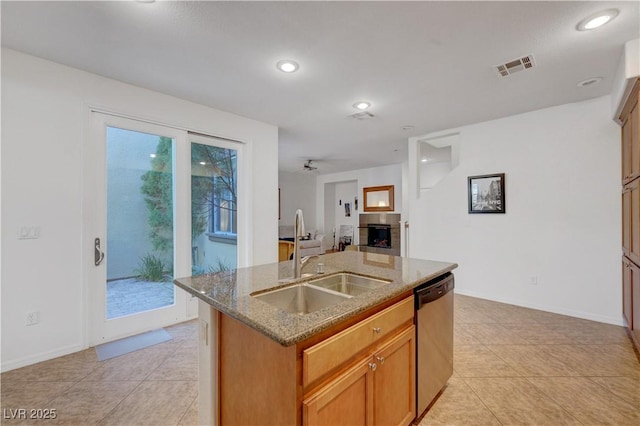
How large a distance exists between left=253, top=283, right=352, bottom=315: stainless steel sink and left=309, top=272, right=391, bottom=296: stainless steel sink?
0.27ft

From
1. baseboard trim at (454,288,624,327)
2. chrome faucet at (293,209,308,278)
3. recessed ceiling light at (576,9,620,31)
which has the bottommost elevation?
baseboard trim at (454,288,624,327)

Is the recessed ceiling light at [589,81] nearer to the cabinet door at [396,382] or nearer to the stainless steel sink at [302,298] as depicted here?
the cabinet door at [396,382]

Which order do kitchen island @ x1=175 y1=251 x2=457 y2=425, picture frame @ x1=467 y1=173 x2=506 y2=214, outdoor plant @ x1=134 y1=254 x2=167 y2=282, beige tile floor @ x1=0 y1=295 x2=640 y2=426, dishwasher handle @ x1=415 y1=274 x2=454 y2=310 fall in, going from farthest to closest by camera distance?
1. picture frame @ x1=467 y1=173 x2=506 y2=214
2. outdoor plant @ x1=134 y1=254 x2=167 y2=282
3. beige tile floor @ x1=0 y1=295 x2=640 y2=426
4. dishwasher handle @ x1=415 y1=274 x2=454 y2=310
5. kitchen island @ x1=175 y1=251 x2=457 y2=425

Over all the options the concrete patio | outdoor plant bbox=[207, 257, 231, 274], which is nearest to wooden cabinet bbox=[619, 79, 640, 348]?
outdoor plant bbox=[207, 257, 231, 274]

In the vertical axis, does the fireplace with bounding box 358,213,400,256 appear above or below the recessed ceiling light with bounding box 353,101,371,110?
below

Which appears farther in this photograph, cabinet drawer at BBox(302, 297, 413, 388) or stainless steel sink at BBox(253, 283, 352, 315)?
stainless steel sink at BBox(253, 283, 352, 315)

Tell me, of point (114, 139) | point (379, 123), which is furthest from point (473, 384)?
point (114, 139)

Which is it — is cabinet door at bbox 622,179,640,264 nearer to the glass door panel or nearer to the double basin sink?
the double basin sink

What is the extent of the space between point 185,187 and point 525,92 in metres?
3.95

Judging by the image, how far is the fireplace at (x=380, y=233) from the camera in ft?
25.0

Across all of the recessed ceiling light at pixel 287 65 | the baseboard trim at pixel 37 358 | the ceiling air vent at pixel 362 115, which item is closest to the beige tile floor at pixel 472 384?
the baseboard trim at pixel 37 358

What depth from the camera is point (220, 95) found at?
121 inches

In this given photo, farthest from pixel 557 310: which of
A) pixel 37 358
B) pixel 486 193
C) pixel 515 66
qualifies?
pixel 37 358

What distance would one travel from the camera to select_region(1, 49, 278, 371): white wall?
2213 millimetres
